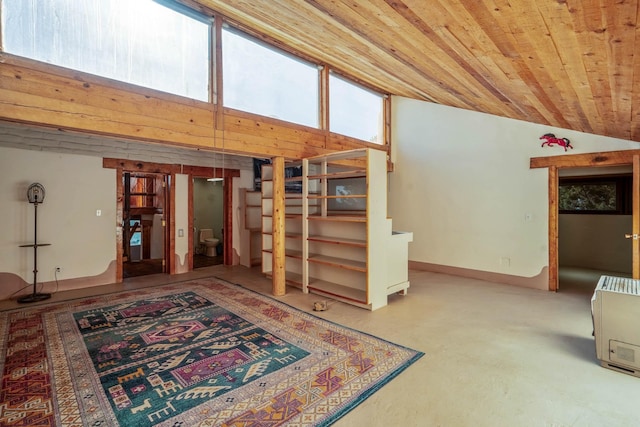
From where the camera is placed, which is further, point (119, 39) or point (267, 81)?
point (267, 81)

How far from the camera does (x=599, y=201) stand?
263 inches

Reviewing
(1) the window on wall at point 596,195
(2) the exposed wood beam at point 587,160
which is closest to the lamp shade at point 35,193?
(2) the exposed wood beam at point 587,160

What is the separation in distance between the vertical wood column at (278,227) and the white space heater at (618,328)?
3.72m

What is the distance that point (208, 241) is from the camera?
8.38 meters

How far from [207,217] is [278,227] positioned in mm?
5308

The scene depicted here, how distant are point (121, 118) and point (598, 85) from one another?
433 cm

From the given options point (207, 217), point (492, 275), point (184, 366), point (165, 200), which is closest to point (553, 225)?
point (492, 275)

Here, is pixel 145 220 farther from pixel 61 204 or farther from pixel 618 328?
pixel 618 328

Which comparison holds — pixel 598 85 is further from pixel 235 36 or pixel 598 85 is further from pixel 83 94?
pixel 83 94

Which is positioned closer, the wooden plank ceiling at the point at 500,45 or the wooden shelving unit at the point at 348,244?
the wooden plank ceiling at the point at 500,45

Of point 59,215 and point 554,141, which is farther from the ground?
point 554,141

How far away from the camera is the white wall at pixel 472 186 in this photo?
5.09 m

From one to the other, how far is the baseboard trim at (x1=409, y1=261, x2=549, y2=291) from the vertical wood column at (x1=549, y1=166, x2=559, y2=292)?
0.30 ft

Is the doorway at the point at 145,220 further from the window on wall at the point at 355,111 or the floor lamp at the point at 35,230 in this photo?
the window on wall at the point at 355,111
